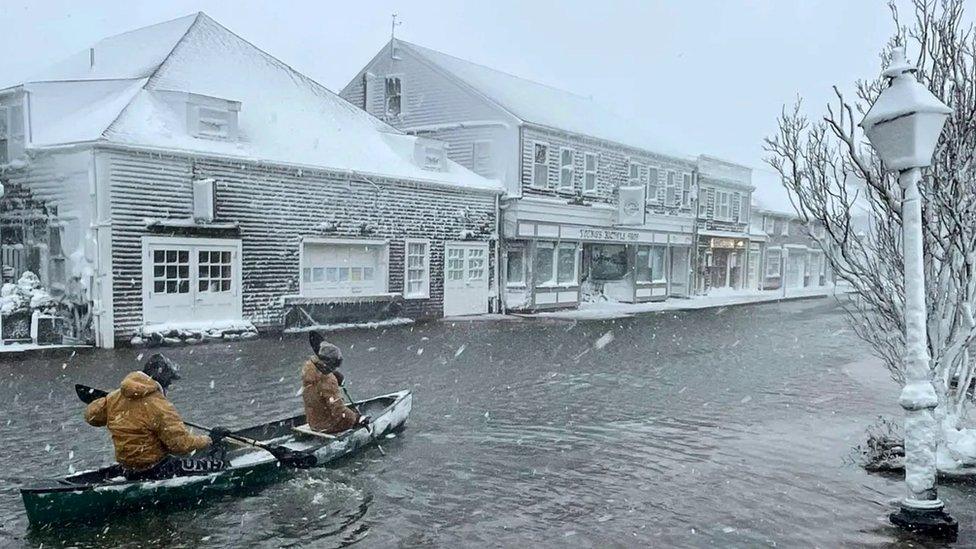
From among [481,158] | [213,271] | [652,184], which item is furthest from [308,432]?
[652,184]

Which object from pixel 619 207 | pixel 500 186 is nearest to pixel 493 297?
pixel 500 186

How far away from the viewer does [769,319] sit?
2784 cm

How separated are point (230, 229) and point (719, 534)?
14966mm

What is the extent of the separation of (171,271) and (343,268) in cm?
500

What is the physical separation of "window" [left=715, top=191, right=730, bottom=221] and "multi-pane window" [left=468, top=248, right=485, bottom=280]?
17.5 metres

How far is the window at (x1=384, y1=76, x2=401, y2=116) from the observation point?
97.8ft

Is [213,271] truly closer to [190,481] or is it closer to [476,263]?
[476,263]

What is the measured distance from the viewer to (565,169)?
93.4 feet

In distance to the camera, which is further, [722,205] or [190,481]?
[722,205]

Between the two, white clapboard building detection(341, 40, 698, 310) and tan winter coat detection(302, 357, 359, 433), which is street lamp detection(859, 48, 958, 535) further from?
white clapboard building detection(341, 40, 698, 310)

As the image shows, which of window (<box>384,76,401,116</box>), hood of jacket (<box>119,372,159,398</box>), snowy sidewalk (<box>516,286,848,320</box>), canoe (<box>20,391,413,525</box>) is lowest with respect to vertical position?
snowy sidewalk (<box>516,286,848,320</box>)

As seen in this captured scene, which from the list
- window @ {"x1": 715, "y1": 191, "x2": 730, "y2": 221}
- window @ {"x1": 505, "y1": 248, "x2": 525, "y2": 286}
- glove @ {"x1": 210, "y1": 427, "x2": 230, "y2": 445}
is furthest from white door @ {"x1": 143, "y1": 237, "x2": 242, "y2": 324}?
window @ {"x1": 715, "y1": 191, "x2": 730, "y2": 221}

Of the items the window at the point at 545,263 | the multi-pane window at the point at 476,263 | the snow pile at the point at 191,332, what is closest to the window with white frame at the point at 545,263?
the window at the point at 545,263

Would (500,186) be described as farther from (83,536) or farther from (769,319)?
(83,536)
